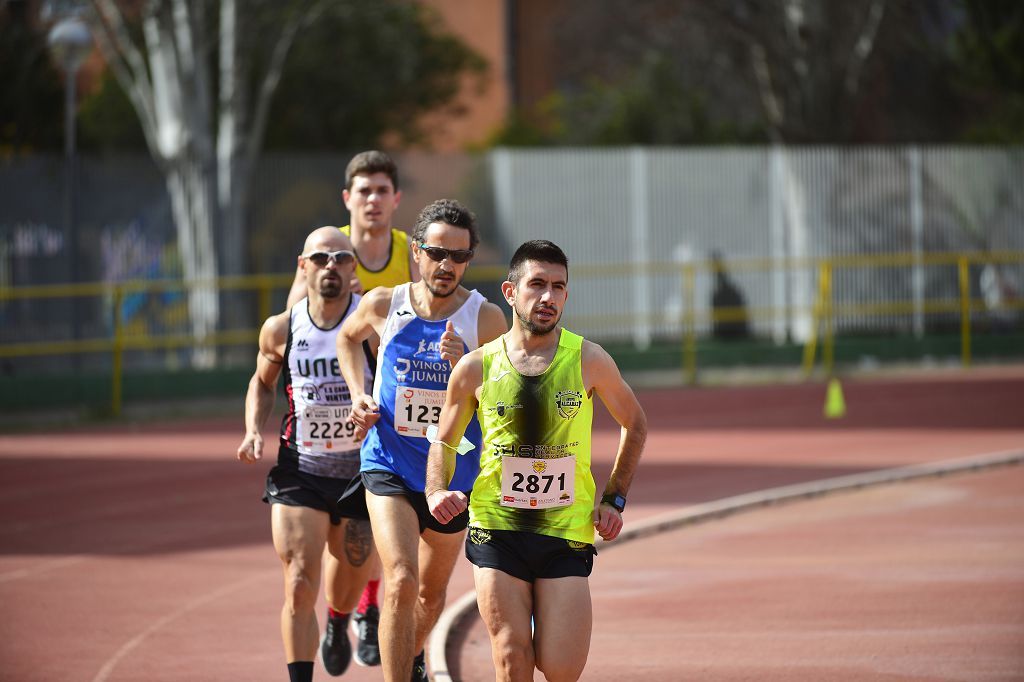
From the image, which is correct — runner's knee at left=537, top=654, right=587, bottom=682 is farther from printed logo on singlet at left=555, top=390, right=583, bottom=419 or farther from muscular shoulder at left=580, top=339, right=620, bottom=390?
muscular shoulder at left=580, top=339, right=620, bottom=390

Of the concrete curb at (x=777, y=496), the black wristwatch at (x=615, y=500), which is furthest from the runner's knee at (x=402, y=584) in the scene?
the concrete curb at (x=777, y=496)

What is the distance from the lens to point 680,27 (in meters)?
46.6

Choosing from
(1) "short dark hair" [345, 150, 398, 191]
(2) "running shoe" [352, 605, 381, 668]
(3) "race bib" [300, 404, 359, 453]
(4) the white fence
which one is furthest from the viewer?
(4) the white fence

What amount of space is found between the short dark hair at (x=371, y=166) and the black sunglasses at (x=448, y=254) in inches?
55.8

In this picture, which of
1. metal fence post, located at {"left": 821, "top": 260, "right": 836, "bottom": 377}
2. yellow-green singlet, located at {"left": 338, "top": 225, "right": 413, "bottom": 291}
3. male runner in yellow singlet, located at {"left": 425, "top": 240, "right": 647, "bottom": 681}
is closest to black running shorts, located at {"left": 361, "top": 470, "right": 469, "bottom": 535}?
male runner in yellow singlet, located at {"left": 425, "top": 240, "right": 647, "bottom": 681}

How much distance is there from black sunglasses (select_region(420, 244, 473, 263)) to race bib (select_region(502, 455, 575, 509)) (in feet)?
3.83

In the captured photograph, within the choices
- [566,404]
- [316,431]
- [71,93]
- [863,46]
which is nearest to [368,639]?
[316,431]

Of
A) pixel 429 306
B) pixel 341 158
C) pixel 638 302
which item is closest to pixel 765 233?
pixel 638 302

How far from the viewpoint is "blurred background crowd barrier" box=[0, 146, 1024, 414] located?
24281mm

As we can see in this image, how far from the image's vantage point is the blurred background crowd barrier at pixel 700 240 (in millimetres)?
24281

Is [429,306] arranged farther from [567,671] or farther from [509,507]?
[567,671]

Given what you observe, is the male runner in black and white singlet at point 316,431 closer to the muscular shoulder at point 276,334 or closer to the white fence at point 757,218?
the muscular shoulder at point 276,334

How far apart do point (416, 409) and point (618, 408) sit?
1.11m

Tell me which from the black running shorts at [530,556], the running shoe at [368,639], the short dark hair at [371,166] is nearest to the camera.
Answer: the black running shorts at [530,556]
